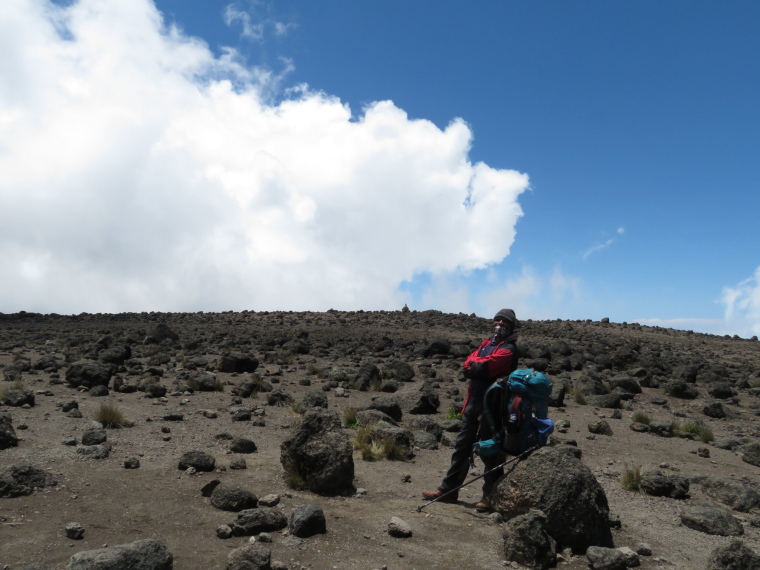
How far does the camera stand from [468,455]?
6.97 metres

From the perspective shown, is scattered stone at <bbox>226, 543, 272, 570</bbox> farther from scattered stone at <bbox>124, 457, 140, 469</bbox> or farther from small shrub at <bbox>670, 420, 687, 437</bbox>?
small shrub at <bbox>670, 420, 687, 437</bbox>

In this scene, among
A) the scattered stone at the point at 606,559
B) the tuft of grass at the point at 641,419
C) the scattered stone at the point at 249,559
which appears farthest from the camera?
the tuft of grass at the point at 641,419

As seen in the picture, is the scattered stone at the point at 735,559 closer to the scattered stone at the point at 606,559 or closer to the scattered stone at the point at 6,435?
the scattered stone at the point at 606,559

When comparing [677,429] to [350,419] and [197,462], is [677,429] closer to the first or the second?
[350,419]

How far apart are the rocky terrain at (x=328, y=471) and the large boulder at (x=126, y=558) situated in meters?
0.03

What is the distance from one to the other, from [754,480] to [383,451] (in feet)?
20.3

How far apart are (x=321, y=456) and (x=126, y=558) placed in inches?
118

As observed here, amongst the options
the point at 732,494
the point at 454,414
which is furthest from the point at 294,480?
the point at 454,414

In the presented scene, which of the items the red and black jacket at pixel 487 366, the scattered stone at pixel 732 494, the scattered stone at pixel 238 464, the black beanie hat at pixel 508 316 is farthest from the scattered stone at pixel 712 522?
the scattered stone at pixel 238 464

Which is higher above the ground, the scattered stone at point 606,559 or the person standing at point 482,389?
the person standing at point 482,389

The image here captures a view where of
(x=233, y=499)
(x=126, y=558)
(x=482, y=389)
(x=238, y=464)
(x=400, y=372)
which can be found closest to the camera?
(x=126, y=558)

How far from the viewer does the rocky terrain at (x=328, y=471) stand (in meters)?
5.41

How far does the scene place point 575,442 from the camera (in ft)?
34.6

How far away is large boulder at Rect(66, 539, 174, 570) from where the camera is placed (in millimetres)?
4289
